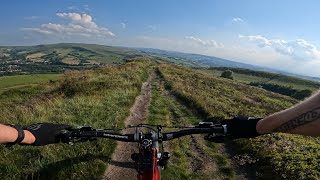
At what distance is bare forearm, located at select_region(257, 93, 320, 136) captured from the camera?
2.86 metres

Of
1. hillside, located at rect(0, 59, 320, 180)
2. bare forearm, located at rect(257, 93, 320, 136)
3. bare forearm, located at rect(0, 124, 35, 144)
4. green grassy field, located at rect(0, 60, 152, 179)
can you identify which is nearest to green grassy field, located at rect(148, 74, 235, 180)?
hillside, located at rect(0, 59, 320, 180)

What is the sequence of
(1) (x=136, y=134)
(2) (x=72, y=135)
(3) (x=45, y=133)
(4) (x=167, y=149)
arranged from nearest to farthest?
(3) (x=45, y=133) < (2) (x=72, y=135) < (1) (x=136, y=134) < (4) (x=167, y=149)

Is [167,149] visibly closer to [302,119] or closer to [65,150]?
[65,150]

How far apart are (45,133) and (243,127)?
2702mm

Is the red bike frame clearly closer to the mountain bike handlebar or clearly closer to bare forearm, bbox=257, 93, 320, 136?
the mountain bike handlebar

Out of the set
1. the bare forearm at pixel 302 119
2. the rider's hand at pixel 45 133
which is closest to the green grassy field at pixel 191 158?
the rider's hand at pixel 45 133

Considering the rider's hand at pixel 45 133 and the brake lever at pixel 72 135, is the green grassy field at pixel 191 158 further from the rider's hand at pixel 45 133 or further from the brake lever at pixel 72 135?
the rider's hand at pixel 45 133

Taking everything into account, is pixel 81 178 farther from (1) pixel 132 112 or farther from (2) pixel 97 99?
(2) pixel 97 99

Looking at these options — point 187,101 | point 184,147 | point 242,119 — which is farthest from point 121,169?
point 187,101

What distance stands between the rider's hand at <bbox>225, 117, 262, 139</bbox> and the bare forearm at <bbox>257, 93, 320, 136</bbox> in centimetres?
91

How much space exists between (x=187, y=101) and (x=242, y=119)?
21.2m

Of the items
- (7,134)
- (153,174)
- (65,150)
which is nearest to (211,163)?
(65,150)

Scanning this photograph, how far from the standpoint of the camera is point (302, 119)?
2.98m

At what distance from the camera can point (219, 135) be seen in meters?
5.61
